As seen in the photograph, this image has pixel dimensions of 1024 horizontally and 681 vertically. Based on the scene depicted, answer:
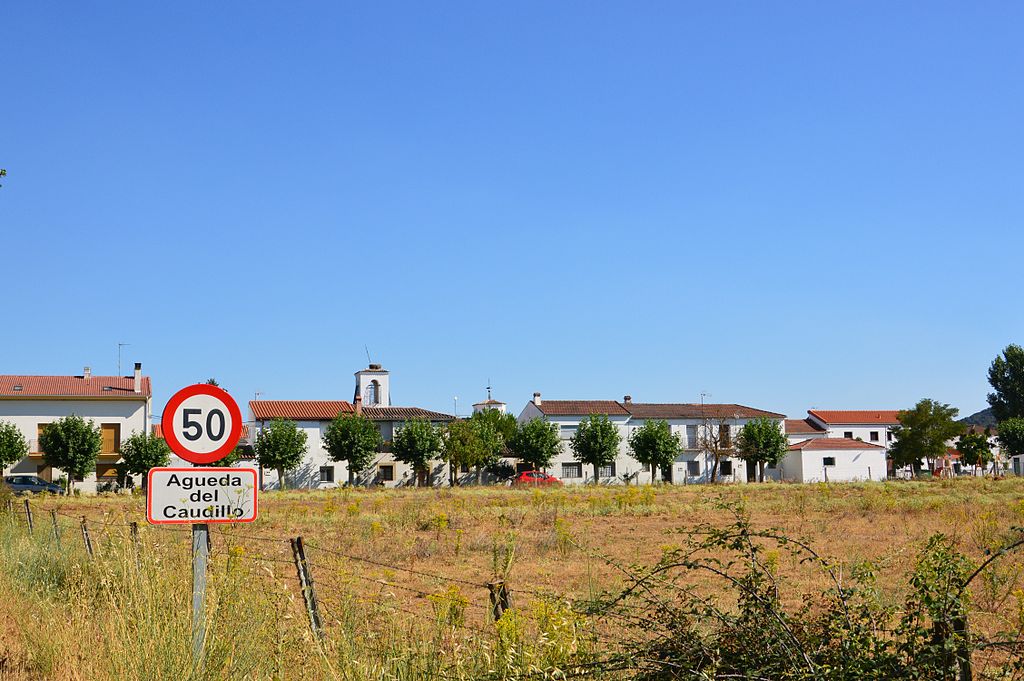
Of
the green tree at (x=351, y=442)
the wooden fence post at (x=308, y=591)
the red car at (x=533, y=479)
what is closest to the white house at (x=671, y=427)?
the red car at (x=533, y=479)

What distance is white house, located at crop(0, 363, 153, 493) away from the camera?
5953cm

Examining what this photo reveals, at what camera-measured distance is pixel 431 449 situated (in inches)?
2571

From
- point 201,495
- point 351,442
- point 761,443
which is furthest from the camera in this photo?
point 761,443

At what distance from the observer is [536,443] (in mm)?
69500

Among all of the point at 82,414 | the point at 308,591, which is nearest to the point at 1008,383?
the point at 82,414

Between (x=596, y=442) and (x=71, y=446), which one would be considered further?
(x=596, y=442)

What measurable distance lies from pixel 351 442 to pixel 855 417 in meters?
52.0

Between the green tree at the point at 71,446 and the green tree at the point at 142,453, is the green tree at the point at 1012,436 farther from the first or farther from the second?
the green tree at the point at 71,446

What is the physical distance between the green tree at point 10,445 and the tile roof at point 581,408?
123 ft

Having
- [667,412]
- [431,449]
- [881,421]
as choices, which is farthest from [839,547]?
[881,421]

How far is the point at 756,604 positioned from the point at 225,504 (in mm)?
3577

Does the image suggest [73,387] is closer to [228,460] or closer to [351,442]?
[351,442]

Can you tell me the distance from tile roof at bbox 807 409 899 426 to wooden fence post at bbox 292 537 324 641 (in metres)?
88.4

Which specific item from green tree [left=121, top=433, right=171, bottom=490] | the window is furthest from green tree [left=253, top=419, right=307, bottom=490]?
the window
